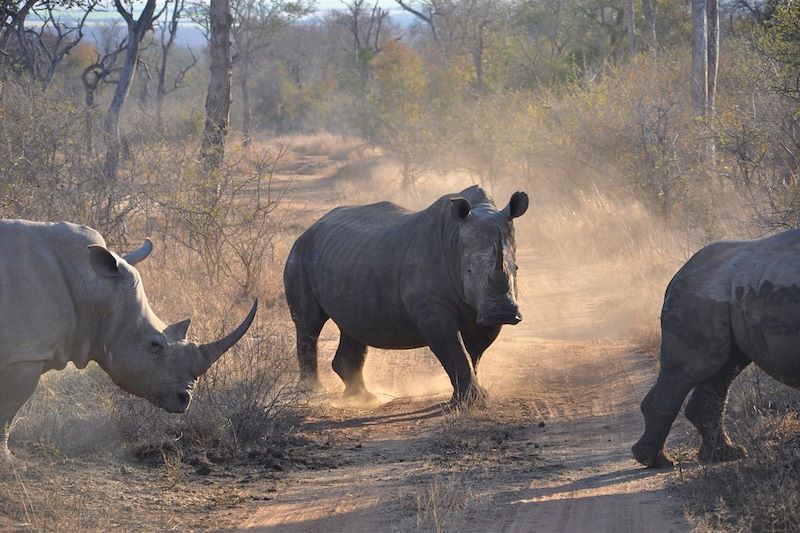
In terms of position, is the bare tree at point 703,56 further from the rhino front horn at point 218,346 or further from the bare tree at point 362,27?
the bare tree at point 362,27

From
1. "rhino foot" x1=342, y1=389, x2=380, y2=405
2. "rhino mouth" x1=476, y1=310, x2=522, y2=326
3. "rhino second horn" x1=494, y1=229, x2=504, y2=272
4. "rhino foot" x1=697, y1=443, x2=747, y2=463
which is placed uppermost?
"rhino second horn" x1=494, y1=229, x2=504, y2=272

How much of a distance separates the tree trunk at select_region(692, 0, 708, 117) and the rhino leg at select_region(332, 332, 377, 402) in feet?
33.0

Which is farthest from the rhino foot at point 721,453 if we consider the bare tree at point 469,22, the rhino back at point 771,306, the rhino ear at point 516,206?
the bare tree at point 469,22

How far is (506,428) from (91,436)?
2898mm

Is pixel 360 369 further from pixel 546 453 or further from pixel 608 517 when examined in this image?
pixel 608 517

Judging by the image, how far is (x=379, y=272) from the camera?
9.09m

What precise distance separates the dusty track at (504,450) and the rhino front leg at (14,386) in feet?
4.72

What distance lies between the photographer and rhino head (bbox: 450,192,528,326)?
7.92m

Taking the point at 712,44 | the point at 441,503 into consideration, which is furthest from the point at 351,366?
the point at 712,44

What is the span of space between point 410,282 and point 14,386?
3488 millimetres

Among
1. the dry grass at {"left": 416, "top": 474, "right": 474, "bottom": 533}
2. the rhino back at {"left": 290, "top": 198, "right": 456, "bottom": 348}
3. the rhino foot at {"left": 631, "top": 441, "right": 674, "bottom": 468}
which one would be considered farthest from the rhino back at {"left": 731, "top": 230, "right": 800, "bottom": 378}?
the rhino back at {"left": 290, "top": 198, "right": 456, "bottom": 348}

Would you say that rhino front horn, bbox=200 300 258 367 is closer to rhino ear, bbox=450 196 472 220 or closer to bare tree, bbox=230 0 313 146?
rhino ear, bbox=450 196 472 220

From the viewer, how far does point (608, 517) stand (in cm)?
580

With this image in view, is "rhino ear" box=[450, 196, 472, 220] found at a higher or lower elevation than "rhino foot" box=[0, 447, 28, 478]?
higher
